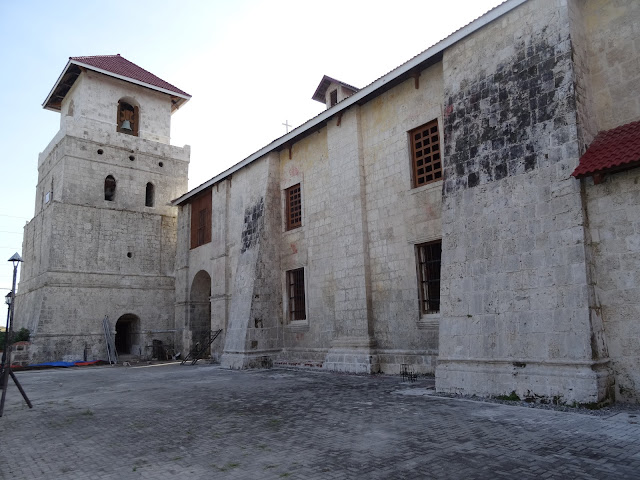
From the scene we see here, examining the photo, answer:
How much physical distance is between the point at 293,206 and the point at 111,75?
13910 millimetres

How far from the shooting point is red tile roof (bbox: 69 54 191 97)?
23347 mm

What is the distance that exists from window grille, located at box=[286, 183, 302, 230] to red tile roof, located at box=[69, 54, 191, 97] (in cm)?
1317

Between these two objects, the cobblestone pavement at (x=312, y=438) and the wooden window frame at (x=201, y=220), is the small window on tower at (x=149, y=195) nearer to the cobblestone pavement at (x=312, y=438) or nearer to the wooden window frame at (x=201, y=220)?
the wooden window frame at (x=201, y=220)

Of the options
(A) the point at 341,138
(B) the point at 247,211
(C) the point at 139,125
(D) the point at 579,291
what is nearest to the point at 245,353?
(B) the point at 247,211

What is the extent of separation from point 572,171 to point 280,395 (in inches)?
262

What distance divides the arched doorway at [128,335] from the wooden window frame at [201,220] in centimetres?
534

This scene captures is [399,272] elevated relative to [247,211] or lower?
lower

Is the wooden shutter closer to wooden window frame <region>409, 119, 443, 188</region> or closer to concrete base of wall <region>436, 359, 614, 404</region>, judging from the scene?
wooden window frame <region>409, 119, 443, 188</region>

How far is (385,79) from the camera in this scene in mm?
12195

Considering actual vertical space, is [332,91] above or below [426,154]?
above

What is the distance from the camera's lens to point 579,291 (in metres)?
7.41

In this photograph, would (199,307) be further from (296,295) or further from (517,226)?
(517,226)

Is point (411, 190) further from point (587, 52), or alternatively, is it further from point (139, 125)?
point (139, 125)

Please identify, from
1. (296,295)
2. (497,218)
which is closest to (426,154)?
(497,218)
